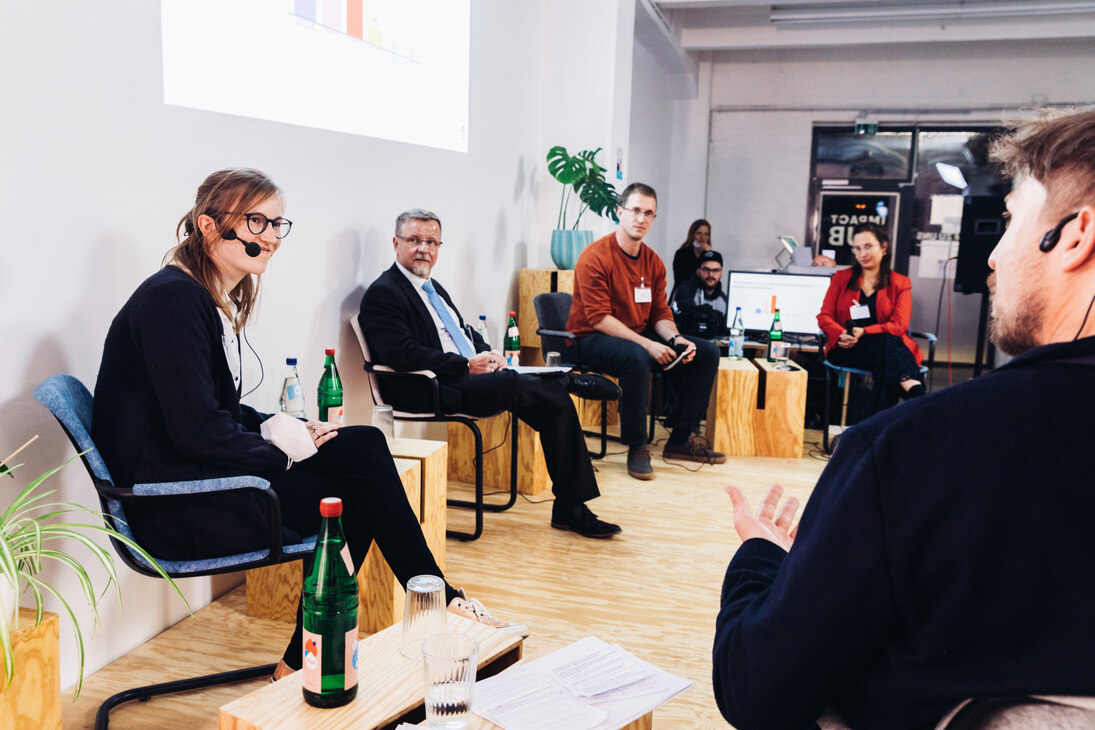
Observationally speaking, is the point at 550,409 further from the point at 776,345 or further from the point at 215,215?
the point at 776,345

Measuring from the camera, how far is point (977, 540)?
760 millimetres

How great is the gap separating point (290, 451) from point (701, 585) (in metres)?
1.51

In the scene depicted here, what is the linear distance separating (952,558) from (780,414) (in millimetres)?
4055

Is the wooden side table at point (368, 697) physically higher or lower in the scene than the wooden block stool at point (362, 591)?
higher

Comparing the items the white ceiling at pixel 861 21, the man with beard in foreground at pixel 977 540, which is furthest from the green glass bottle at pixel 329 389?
the white ceiling at pixel 861 21

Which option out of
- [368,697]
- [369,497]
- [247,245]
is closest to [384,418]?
[369,497]

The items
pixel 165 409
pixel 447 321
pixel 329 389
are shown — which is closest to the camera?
pixel 165 409

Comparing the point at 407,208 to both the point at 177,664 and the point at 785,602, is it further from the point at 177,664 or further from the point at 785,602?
the point at 785,602

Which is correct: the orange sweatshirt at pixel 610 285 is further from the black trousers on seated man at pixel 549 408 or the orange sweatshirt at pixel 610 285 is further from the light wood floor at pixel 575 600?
the black trousers on seated man at pixel 549 408

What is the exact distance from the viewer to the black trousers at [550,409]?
3248 millimetres

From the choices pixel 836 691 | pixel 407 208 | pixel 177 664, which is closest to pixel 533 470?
pixel 407 208

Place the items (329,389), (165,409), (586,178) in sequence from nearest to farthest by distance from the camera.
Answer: (165,409) < (329,389) < (586,178)

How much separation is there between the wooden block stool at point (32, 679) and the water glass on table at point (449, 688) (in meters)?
0.74

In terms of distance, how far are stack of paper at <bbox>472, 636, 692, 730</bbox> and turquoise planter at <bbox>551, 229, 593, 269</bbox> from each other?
12.1 feet
